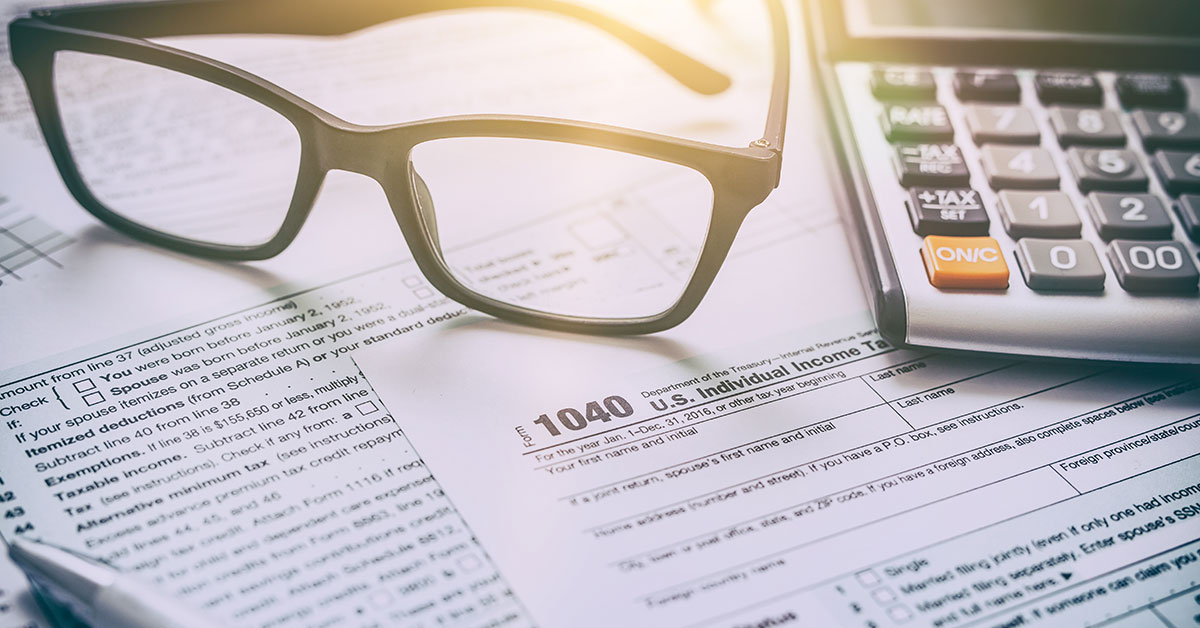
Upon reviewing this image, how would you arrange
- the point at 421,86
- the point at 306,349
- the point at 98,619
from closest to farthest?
1. the point at 98,619
2. the point at 306,349
3. the point at 421,86

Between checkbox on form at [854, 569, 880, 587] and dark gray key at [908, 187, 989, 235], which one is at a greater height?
dark gray key at [908, 187, 989, 235]

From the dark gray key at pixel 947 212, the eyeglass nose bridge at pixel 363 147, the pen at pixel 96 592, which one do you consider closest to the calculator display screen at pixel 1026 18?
the dark gray key at pixel 947 212

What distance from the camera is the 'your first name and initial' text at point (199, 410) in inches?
12.6

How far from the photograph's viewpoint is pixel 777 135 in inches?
14.4

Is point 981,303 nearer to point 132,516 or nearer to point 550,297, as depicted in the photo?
point 550,297

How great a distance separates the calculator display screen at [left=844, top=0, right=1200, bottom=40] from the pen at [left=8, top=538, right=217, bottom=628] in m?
0.40

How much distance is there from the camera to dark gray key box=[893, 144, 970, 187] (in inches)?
15.9

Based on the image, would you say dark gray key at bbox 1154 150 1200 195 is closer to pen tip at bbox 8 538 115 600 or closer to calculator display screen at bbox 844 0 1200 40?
calculator display screen at bbox 844 0 1200 40

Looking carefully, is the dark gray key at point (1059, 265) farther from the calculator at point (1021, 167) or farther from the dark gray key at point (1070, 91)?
the dark gray key at point (1070, 91)

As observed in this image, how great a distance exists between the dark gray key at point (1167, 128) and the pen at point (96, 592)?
16.9 inches

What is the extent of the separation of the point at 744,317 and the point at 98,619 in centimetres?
25

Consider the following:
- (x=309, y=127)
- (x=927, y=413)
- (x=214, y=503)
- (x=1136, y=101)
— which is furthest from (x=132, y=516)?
(x=1136, y=101)

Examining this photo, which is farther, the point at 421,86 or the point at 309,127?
the point at 421,86

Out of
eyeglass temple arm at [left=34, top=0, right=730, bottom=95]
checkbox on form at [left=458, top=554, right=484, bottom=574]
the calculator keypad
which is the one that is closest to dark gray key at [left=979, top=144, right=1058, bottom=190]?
the calculator keypad
